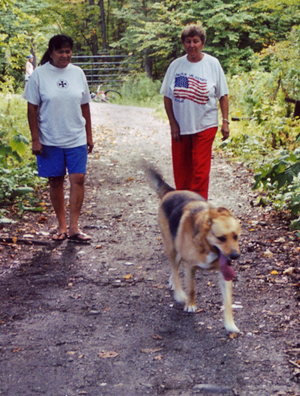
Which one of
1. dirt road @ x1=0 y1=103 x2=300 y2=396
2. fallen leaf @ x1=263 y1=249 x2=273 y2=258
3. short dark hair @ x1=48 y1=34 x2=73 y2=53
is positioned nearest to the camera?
dirt road @ x1=0 y1=103 x2=300 y2=396

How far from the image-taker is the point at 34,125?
487 cm

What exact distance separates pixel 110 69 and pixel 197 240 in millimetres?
28741

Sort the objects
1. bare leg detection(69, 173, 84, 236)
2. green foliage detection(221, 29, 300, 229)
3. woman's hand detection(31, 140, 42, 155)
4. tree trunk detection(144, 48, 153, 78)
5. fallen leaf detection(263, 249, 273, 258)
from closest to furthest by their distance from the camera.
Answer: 1. fallen leaf detection(263, 249, 273, 258)
2. woman's hand detection(31, 140, 42, 155)
3. bare leg detection(69, 173, 84, 236)
4. green foliage detection(221, 29, 300, 229)
5. tree trunk detection(144, 48, 153, 78)

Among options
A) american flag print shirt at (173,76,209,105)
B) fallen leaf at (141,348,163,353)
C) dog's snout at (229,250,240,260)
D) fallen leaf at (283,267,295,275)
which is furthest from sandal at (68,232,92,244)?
dog's snout at (229,250,240,260)

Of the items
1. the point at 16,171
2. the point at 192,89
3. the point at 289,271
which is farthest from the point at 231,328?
the point at 16,171

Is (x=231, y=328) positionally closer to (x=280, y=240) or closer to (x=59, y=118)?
(x=280, y=240)

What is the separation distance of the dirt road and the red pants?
84 centimetres

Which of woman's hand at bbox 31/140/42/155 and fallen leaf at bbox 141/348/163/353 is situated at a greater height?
woman's hand at bbox 31/140/42/155

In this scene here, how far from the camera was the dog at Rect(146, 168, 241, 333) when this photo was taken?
9.82ft

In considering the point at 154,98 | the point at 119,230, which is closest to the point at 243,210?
the point at 119,230

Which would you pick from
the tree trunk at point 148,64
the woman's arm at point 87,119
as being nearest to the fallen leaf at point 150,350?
the woman's arm at point 87,119

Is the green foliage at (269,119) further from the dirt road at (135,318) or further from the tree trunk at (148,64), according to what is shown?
the tree trunk at (148,64)

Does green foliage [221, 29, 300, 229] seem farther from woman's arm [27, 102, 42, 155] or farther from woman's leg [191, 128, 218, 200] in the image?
woman's arm [27, 102, 42, 155]

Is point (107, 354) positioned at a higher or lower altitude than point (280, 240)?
higher
